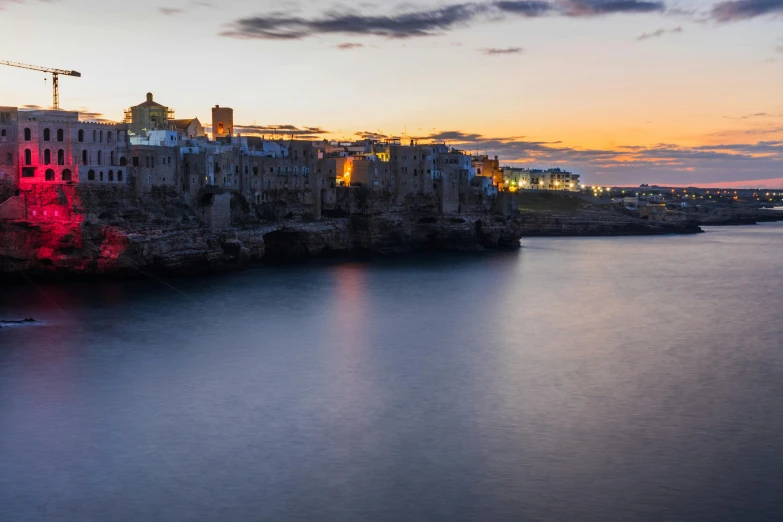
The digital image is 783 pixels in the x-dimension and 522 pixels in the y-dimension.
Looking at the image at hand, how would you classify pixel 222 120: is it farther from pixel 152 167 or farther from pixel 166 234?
pixel 166 234

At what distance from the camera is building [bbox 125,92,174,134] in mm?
61781

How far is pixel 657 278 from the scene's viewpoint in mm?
55062

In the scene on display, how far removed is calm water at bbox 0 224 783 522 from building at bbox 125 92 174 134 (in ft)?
74.2

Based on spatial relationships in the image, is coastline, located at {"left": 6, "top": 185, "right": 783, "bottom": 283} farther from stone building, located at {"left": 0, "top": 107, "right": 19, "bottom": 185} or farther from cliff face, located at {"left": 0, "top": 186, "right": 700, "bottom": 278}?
stone building, located at {"left": 0, "top": 107, "right": 19, "bottom": 185}

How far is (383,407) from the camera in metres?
22.8

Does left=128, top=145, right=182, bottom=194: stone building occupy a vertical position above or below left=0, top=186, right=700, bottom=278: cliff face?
above

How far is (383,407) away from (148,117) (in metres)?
46.7

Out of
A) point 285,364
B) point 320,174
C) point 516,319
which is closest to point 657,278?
point 516,319

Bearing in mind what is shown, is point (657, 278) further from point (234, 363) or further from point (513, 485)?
point (513, 485)

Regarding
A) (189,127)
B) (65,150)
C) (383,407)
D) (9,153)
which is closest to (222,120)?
(189,127)

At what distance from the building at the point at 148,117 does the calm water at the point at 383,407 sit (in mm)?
22601

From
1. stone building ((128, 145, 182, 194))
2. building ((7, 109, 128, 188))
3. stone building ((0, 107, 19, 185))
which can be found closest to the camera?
stone building ((0, 107, 19, 185))

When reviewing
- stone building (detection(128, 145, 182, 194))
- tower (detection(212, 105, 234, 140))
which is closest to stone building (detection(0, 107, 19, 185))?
stone building (detection(128, 145, 182, 194))

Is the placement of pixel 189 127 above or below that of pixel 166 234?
above
